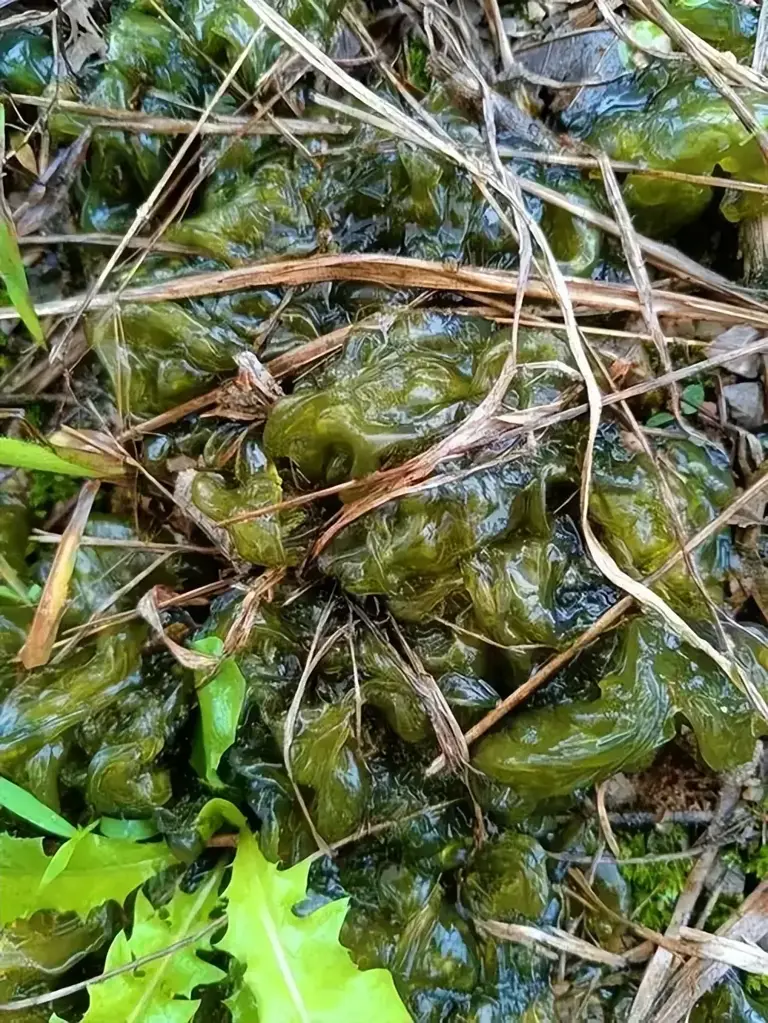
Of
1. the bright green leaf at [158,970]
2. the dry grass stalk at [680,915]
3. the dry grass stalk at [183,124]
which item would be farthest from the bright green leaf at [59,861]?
the dry grass stalk at [183,124]

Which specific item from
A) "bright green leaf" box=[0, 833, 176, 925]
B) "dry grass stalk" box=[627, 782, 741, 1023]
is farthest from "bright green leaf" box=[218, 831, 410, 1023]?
"dry grass stalk" box=[627, 782, 741, 1023]

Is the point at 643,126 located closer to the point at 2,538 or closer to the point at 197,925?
the point at 2,538

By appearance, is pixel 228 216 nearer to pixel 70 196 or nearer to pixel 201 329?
pixel 201 329

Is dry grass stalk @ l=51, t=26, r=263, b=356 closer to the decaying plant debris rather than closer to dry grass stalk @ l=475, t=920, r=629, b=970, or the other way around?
the decaying plant debris

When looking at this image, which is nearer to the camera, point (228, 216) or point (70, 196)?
point (228, 216)

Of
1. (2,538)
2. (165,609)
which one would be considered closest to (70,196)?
(2,538)

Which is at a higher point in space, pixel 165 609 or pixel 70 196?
pixel 70 196

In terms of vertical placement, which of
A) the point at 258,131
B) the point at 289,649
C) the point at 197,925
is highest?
the point at 258,131

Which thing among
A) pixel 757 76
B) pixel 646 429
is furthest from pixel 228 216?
pixel 757 76

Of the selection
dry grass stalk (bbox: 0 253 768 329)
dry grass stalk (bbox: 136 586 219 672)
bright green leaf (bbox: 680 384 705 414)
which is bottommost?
dry grass stalk (bbox: 136 586 219 672)
